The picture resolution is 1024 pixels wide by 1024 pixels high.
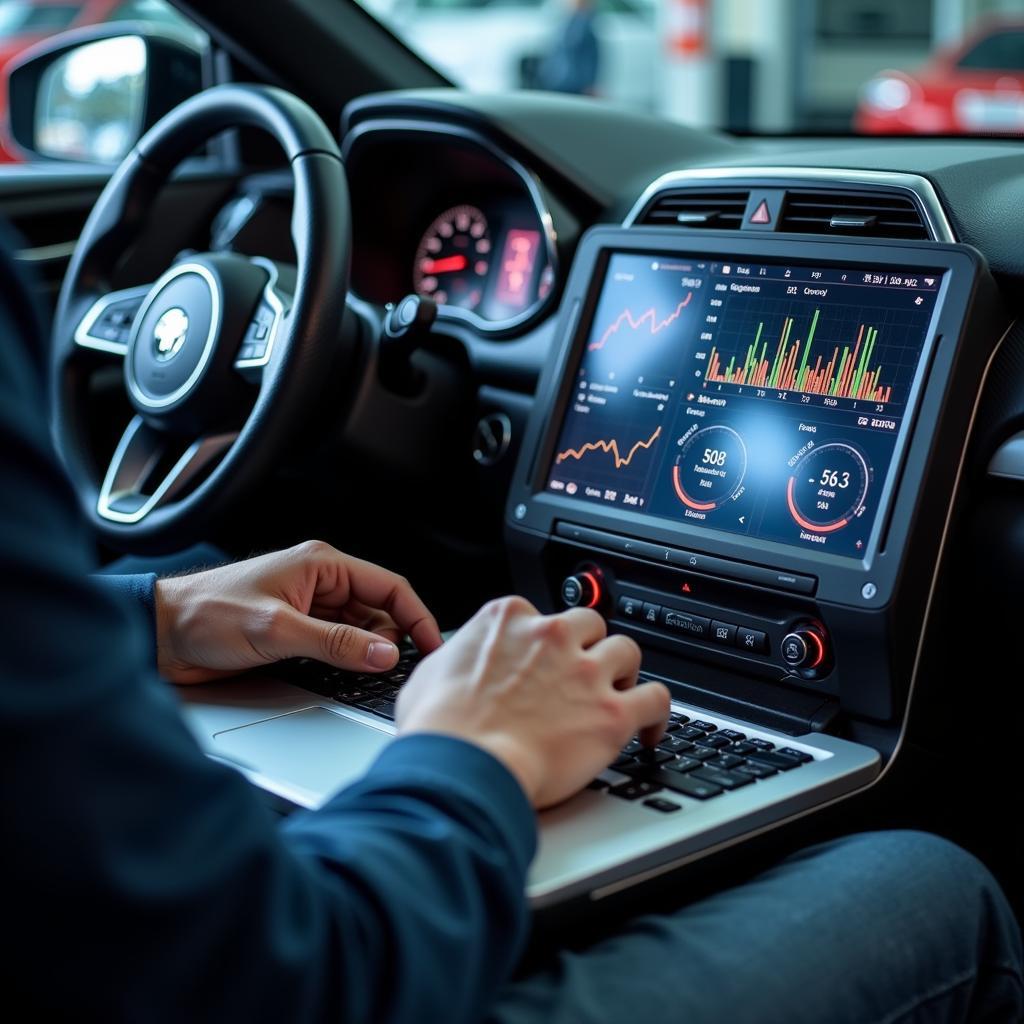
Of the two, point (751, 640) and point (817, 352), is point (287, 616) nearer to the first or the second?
point (751, 640)

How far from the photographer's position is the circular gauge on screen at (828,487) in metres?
1.22

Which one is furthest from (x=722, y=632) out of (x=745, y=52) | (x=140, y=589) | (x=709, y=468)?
(x=745, y=52)

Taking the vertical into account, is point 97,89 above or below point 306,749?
above

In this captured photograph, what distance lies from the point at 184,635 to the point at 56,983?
67cm

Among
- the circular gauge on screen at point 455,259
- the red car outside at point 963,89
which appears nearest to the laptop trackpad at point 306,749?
the circular gauge on screen at point 455,259

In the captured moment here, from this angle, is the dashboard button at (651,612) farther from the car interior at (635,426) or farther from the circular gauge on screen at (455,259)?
the circular gauge on screen at (455,259)

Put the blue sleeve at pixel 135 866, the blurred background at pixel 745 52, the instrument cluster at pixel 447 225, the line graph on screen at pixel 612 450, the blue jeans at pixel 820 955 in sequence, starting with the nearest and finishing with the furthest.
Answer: the blue sleeve at pixel 135 866
the blue jeans at pixel 820 955
the line graph on screen at pixel 612 450
the instrument cluster at pixel 447 225
the blurred background at pixel 745 52

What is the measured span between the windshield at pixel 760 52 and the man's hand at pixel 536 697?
6.79 meters

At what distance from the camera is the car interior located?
1.18 metres

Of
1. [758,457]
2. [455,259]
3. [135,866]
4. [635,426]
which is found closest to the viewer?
[135,866]

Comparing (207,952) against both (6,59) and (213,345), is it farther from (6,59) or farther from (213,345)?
(6,59)

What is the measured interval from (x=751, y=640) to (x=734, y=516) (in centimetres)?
12

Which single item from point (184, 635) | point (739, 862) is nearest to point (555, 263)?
point (184, 635)

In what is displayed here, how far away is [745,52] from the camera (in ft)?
28.1
